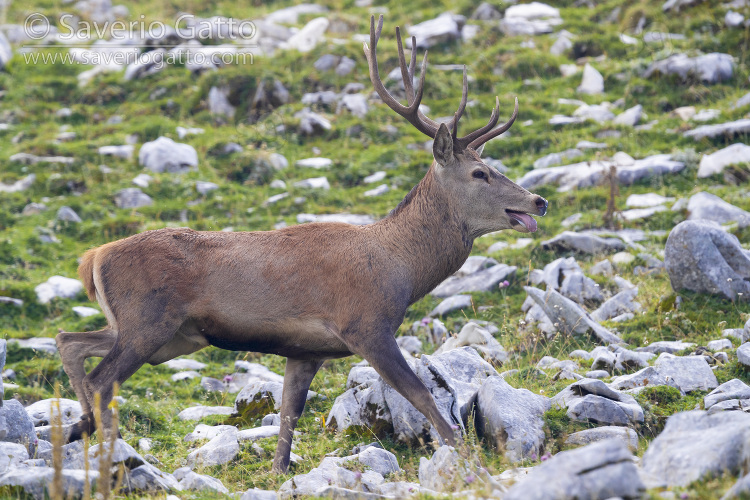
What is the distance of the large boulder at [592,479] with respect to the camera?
3.54 meters

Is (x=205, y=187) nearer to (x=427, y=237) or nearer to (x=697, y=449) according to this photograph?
(x=427, y=237)

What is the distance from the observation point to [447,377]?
6438 mm

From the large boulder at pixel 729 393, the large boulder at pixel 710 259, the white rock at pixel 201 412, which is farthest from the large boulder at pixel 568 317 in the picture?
the white rock at pixel 201 412

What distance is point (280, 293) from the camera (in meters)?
6.39

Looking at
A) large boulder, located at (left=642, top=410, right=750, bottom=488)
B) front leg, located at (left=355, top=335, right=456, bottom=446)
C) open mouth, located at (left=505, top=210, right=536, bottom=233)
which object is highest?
large boulder, located at (left=642, top=410, right=750, bottom=488)

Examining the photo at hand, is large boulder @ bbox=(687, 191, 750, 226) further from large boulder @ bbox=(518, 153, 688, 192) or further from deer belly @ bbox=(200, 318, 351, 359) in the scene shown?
deer belly @ bbox=(200, 318, 351, 359)

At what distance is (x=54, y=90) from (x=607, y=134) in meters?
10.2

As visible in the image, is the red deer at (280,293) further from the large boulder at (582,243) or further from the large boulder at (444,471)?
the large boulder at (582,243)

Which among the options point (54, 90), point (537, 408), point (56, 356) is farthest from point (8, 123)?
point (537, 408)

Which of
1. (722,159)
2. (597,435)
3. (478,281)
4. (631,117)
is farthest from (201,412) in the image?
(631,117)

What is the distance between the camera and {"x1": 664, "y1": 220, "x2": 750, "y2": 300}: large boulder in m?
8.30

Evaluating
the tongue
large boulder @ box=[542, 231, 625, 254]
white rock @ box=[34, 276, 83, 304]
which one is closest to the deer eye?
the tongue

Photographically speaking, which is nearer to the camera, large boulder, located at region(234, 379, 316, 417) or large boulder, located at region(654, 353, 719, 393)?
large boulder, located at region(654, 353, 719, 393)

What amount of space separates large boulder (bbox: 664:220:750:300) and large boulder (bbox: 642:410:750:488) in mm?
4252
